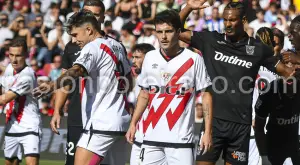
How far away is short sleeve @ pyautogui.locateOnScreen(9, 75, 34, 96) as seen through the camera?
11.1m

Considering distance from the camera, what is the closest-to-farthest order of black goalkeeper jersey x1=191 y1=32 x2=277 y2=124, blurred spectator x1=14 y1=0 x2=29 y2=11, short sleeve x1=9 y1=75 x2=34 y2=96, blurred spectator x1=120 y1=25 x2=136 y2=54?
black goalkeeper jersey x1=191 y1=32 x2=277 y2=124
short sleeve x1=9 y1=75 x2=34 y2=96
blurred spectator x1=120 y1=25 x2=136 y2=54
blurred spectator x1=14 y1=0 x2=29 y2=11

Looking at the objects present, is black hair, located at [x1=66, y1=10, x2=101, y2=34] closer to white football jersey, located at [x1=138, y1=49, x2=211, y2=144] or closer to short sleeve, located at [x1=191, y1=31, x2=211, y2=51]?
white football jersey, located at [x1=138, y1=49, x2=211, y2=144]

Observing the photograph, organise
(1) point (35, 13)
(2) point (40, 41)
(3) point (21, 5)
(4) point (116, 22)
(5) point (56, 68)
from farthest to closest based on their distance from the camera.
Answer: (3) point (21, 5), (1) point (35, 13), (4) point (116, 22), (2) point (40, 41), (5) point (56, 68)

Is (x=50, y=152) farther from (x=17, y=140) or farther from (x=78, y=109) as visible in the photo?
(x=78, y=109)

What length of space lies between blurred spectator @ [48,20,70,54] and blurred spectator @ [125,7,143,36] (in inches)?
76.1

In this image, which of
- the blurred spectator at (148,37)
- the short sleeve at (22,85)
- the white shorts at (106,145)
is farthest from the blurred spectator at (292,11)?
the white shorts at (106,145)

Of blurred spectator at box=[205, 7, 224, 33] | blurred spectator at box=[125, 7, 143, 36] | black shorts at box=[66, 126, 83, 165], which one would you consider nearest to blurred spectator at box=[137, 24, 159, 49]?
blurred spectator at box=[125, 7, 143, 36]

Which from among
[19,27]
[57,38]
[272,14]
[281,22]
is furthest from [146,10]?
[281,22]

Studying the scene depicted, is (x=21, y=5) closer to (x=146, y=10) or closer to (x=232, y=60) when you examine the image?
(x=146, y=10)

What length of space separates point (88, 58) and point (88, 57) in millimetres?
14

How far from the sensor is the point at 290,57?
8.86 metres

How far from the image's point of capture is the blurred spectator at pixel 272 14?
70.2ft

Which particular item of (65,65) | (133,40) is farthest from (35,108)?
(133,40)

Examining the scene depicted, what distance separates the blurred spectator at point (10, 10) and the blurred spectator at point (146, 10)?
4355 mm
